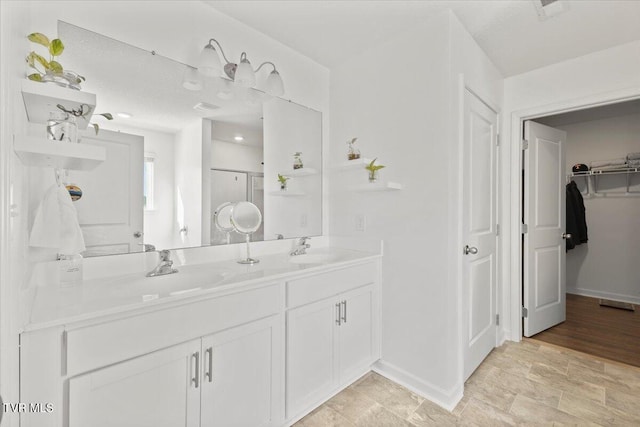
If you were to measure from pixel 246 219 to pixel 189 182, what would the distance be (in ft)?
1.31

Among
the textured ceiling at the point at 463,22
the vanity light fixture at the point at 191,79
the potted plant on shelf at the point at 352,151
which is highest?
the textured ceiling at the point at 463,22

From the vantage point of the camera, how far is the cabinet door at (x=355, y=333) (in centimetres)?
186

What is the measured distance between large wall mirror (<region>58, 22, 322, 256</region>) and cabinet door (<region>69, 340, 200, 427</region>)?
2.06 ft

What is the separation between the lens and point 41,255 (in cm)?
121

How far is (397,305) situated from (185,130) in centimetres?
180

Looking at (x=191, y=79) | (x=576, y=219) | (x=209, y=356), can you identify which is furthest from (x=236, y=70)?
(x=576, y=219)

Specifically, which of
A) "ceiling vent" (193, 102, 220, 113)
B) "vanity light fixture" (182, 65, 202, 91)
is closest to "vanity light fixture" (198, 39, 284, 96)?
"vanity light fixture" (182, 65, 202, 91)

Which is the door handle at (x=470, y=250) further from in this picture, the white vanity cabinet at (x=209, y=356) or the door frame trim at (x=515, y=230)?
the door frame trim at (x=515, y=230)

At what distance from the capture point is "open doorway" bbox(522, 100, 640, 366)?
301 centimetres

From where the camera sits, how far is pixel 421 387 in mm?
1916

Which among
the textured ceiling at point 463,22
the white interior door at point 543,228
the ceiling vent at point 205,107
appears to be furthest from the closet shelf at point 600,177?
the ceiling vent at point 205,107

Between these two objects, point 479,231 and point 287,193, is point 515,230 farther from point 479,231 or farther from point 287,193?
point 287,193

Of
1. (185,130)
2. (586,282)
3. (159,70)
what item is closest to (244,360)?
(185,130)

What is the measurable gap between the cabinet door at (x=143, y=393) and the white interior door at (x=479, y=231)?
1693 mm
